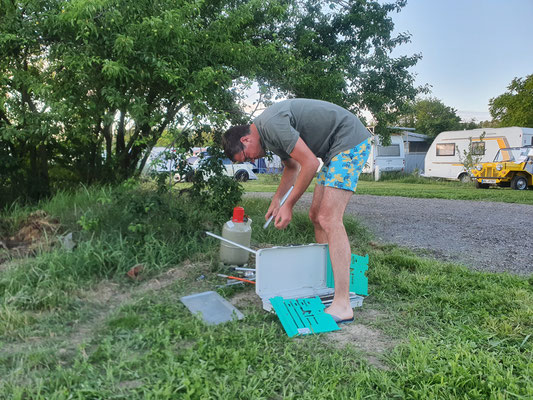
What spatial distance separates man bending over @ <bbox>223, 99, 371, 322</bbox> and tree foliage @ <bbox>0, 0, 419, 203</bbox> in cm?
146

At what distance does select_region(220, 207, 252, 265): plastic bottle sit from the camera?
3555mm

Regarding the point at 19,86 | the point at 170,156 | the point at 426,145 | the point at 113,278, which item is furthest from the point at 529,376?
the point at 426,145

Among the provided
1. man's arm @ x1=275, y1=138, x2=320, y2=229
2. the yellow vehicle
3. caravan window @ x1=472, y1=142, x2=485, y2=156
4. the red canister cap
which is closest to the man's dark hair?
man's arm @ x1=275, y1=138, x2=320, y2=229

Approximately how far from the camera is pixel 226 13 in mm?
4816

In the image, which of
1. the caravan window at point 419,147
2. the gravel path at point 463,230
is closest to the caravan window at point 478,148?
the gravel path at point 463,230

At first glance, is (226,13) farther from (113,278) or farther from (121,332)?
(121,332)

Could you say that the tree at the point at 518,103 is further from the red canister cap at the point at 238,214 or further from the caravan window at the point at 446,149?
the red canister cap at the point at 238,214

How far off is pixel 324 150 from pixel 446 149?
17235 millimetres

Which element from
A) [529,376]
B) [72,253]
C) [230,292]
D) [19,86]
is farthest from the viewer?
[19,86]

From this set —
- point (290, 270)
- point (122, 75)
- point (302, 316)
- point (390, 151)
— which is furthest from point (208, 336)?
point (390, 151)

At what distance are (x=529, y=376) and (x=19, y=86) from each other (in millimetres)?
4702

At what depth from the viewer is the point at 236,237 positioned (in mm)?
3607

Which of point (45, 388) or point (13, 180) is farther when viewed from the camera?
point (13, 180)

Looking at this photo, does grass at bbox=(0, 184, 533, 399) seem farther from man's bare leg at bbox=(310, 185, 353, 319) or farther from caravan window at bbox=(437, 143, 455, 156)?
caravan window at bbox=(437, 143, 455, 156)
